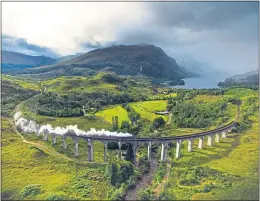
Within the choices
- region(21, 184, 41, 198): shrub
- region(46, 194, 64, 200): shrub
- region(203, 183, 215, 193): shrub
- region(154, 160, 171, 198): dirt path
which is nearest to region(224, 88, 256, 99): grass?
region(154, 160, 171, 198): dirt path

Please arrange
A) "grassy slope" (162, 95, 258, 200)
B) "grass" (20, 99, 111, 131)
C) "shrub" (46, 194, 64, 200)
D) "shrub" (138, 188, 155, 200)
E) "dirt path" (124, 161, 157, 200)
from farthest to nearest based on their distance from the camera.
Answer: "grass" (20, 99, 111, 131)
"dirt path" (124, 161, 157, 200)
"grassy slope" (162, 95, 258, 200)
"shrub" (138, 188, 155, 200)
"shrub" (46, 194, 64, 200)

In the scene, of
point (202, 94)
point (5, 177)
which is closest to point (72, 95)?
point (202, 94)

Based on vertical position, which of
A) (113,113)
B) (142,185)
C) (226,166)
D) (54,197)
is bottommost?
(142,185)

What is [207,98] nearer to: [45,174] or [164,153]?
[164,153]

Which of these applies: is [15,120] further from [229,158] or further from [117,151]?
[229,158]

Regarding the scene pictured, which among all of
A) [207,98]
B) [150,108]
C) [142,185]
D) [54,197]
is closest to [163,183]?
[142,185]

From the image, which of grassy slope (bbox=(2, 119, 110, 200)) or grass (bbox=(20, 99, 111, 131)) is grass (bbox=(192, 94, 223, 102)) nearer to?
grass (bbox=(20, 99, 111, 131))
